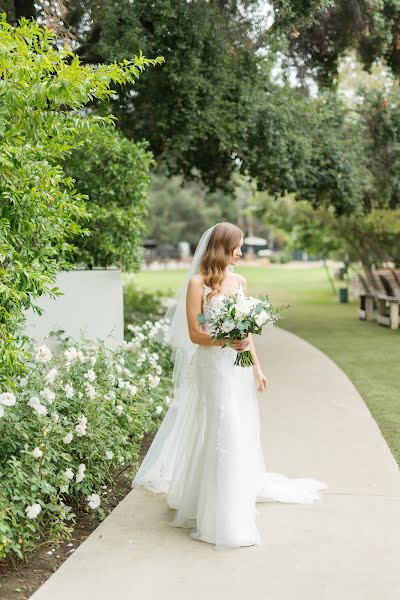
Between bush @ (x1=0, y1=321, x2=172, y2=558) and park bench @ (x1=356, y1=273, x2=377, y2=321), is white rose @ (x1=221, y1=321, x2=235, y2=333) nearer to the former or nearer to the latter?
bush @ (x1=0, y1=321, x2=172, y2=558)

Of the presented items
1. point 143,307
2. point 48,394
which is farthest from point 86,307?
point 143,307

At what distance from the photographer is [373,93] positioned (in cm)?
1557

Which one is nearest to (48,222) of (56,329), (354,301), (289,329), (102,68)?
(102,68)

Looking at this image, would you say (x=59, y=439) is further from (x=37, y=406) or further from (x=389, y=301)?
(x=389, y=301)

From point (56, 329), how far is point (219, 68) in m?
5.25

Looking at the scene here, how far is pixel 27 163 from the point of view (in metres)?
4.80

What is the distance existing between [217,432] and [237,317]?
2.64 ft

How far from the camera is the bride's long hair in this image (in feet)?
17.8

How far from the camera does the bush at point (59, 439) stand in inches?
183

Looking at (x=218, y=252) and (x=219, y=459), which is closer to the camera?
(x=219, y=459)

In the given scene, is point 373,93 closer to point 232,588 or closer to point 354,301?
point 232,588

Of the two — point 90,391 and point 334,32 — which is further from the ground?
point 334,32

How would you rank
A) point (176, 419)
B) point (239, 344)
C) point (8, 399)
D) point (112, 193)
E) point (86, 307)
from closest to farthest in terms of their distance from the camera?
point (8, 399) → point (239, 344) → point (176, 419) → point (86, 307) → point (112, 193)

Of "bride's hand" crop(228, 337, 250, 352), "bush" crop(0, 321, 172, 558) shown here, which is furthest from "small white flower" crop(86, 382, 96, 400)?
"bride's hand" crop(228, 337, 250, 352)
